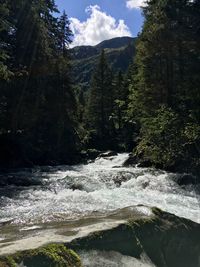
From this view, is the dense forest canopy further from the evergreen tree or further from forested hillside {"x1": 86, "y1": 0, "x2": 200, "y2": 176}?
the evergreen tree

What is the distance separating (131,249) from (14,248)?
1.75 m

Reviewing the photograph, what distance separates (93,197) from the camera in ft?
48.0

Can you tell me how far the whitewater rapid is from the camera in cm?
1141

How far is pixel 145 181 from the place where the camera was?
63.2ft

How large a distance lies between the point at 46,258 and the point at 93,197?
936 centimetres

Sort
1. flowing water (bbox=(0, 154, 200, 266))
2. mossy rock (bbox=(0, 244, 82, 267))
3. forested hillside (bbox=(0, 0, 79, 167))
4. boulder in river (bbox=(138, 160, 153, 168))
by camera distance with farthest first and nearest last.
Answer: forested hillside (bbox=(0, 0, 79, 167))
boulder in river (bbox=(138, 160, 153, 168))
flowing water (bbox=(0, 154, 200, 266))
mossy rock (bbox=(0, 244, 82, 267))

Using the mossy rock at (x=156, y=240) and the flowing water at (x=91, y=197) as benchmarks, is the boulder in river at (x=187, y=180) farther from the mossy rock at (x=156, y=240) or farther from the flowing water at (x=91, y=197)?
the mossy rock at (x=156, y=240)

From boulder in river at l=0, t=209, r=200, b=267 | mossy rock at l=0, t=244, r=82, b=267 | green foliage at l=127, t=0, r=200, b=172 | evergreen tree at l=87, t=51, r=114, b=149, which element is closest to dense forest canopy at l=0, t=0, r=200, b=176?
green foliage at l=127, t=0, r=200, b=172

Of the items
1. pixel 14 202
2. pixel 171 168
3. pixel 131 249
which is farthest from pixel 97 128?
pixel 131 249

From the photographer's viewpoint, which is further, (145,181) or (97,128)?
(97,128)

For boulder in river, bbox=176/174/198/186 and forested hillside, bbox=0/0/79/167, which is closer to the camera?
boulder in river, bbox=176/174/198/186

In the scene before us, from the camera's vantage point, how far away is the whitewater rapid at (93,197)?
1141 centimetres

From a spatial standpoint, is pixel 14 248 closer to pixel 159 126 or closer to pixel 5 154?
pixel 159 126

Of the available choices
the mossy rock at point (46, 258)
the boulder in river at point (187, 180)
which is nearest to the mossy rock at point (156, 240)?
the mossy rock at point (46, 258)
